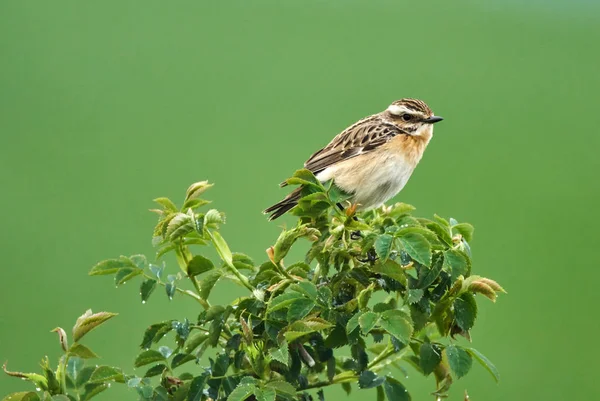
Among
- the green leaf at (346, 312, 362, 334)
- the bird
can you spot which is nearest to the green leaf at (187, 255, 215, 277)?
the green leaf at (346, 312, 362, 334)

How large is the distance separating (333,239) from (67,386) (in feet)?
2.56

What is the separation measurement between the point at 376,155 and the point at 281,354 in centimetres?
293

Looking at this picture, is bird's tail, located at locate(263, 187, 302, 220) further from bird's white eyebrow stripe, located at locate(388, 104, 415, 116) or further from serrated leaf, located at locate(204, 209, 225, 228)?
serrated leaf, located at locate(204, 209, 225, 228)

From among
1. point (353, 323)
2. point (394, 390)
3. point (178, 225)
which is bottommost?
point (394, 390)

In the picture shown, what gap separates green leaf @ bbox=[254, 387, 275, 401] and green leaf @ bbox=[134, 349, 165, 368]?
1.37 ft

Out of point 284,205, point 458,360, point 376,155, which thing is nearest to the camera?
point 458,360

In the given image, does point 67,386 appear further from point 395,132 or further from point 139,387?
point 395,132

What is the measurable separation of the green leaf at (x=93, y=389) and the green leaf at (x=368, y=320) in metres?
0.67

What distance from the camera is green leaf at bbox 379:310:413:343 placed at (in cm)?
183

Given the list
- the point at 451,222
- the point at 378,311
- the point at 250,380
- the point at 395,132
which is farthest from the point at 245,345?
the point at 395,132

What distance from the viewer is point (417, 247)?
188 cm

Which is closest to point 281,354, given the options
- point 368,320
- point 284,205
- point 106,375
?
point 368,320

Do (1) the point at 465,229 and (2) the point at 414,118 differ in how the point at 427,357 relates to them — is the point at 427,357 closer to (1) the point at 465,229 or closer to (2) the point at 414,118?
(1) the point at 465,229

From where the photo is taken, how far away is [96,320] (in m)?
1.90
